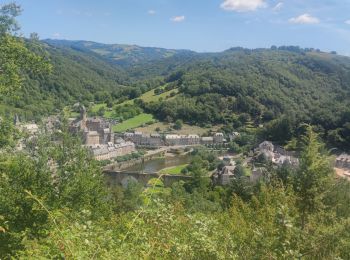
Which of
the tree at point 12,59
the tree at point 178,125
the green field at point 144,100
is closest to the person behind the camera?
the tree at point 12,59

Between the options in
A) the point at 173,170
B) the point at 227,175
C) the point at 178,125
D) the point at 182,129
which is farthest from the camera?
the point at 182,129

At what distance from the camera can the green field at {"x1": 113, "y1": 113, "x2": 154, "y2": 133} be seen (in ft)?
239

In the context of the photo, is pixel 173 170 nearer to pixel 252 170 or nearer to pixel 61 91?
pixel 252 170

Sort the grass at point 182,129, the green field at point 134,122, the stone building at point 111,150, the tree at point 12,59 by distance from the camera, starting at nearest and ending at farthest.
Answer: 1. the tree at point 12,59
2. the stone building at point 111,150
3. the grass at point 182,129
4. the green field at point 134,122

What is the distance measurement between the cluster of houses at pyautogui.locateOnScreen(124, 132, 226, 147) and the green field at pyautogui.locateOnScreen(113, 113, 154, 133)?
5.83 metres

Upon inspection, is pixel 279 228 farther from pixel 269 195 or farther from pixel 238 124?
pixel 238 124

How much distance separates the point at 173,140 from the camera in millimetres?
65688

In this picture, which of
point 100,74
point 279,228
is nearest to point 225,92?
point 100,74

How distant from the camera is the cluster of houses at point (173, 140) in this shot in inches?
2579

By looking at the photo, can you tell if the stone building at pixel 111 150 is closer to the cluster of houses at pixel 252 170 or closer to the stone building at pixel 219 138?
the stone building at pixel 219 138

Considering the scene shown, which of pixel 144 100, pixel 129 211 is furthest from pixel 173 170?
pixel 144 100

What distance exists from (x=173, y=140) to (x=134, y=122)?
505 inches

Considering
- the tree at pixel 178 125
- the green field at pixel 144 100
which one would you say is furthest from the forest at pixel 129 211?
the green field at pixel 144 100

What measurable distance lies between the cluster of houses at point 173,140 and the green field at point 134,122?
19.1 ft
